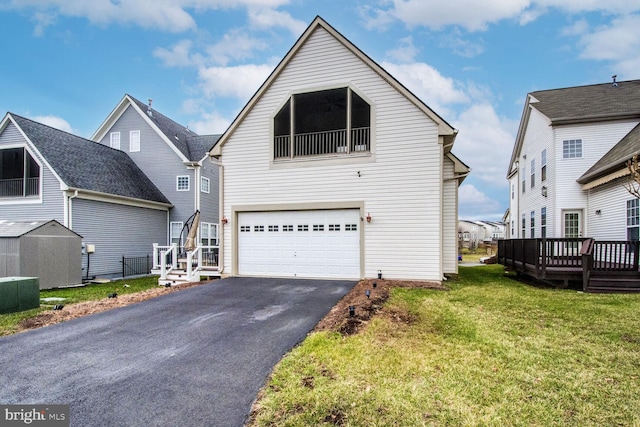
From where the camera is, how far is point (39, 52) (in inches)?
816

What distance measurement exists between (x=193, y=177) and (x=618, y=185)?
64.4 ft

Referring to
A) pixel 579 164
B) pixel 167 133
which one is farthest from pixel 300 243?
pixel 167 133

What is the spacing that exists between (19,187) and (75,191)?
3.55 m

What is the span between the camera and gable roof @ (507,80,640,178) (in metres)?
13.7

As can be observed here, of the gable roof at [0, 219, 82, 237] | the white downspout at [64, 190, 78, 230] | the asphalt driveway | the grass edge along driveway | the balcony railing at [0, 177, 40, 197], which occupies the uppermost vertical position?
the balcony railing at [0, 177, 40, 197]

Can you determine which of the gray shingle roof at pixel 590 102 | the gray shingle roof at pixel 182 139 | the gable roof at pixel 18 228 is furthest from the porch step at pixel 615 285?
the gray shingle roof at pixel 182 139

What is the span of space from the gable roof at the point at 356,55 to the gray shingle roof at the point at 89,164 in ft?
23.3

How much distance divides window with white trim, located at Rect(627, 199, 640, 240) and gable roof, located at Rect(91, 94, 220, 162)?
1990 cm

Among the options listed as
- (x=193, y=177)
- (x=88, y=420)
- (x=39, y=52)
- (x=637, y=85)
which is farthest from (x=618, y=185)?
Answer: (x=39, y=52)

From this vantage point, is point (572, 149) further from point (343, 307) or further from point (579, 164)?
point (343, 307)

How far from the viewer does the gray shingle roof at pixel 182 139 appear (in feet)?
63.6

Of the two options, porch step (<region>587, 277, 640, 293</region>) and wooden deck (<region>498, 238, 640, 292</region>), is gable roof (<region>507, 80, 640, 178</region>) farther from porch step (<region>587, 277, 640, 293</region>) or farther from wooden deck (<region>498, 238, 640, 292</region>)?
porch step (<region>587, 277, 640, 293</region>)

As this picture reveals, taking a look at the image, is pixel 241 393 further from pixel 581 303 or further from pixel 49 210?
pixel 49 210

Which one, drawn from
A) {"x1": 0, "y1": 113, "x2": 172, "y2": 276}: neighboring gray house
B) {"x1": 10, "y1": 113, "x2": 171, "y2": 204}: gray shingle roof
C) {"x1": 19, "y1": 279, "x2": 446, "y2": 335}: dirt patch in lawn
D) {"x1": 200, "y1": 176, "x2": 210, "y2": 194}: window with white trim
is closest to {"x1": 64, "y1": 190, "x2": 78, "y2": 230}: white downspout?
{"x1": 0, "y1": 113, "x2": 172, "y2": 276}: neighboring gray house
